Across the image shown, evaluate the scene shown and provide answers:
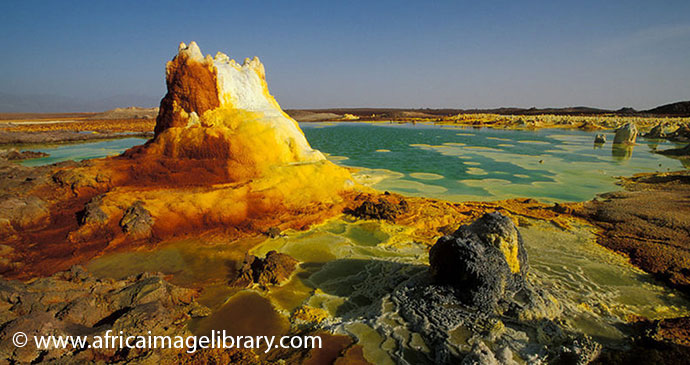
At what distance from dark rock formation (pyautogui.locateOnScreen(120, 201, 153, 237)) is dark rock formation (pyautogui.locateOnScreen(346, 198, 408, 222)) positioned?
504cm

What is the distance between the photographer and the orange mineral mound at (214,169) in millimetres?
7641

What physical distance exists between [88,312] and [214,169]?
5.36 metres

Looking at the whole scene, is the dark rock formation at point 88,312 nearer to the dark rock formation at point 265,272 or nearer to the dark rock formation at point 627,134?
the dark rock formation at point 265,272

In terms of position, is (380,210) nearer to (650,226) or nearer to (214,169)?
(214,169)

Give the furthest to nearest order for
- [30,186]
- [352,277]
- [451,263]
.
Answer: [30,186] < [352,277] < [451,263]

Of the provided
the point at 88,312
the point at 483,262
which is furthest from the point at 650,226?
the point at 88,312

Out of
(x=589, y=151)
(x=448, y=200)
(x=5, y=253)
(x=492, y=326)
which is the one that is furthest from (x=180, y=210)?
(x=589, y=151)

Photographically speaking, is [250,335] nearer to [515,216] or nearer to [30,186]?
[515,216]

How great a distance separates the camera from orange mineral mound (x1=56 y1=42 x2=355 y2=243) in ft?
25.1

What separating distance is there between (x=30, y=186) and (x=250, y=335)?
8740mm

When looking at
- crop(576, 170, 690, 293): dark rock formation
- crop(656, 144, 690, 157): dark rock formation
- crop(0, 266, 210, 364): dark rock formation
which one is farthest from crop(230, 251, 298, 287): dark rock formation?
crop(656, 144, 690, 157): dark rock formation

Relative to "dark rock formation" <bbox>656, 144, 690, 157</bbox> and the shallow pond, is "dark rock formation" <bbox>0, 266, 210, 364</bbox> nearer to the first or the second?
the shallow pond

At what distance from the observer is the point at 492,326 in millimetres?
3959

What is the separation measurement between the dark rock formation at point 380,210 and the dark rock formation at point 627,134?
89.7 feet
